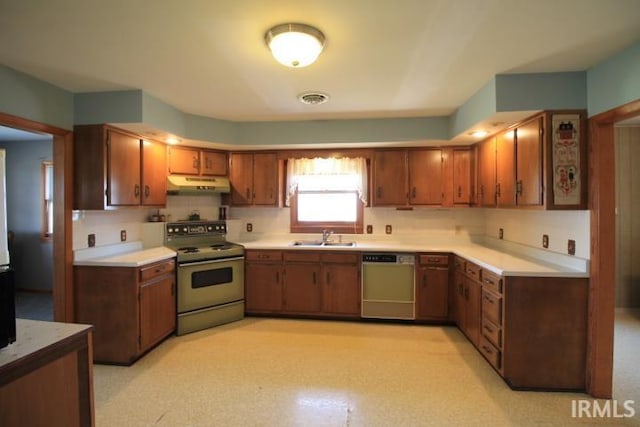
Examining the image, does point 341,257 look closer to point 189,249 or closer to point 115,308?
point 189,249

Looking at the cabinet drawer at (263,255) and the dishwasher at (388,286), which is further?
the cabinet drawer at (263,255)

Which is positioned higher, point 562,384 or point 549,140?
point 549,140

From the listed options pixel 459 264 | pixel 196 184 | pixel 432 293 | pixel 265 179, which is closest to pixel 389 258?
pixel 432 293

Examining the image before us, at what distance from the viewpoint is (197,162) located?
12.8 feet

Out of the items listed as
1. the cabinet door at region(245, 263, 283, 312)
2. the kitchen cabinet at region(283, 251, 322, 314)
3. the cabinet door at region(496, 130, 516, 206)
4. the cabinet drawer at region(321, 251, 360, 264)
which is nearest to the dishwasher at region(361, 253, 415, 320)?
the cabinet drawer at region(321, 251, 360, 264)

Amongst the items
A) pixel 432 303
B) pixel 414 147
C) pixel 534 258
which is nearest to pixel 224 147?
pixel 414 147

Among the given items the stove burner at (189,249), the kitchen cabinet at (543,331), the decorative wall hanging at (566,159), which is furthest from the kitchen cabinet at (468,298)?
the stove burner at (189,249)

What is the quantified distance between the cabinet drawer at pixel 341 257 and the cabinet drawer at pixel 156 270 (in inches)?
65.7

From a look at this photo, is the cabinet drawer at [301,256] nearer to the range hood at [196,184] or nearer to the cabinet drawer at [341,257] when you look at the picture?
the cabinet drawer at [341,257]

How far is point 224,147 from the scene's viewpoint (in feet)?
13.0

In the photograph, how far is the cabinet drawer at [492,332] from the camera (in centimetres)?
254

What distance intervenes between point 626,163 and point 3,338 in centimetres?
589

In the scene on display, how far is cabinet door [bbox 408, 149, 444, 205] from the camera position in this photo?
386 cm

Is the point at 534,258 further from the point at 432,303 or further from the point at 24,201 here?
the point at 24,201
